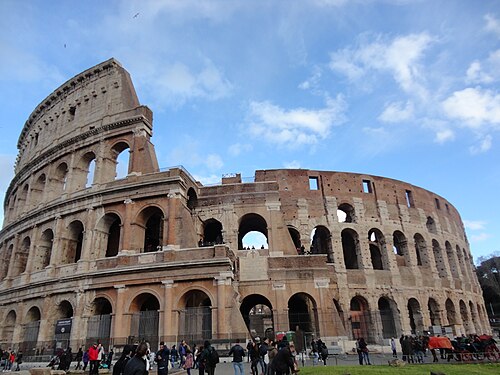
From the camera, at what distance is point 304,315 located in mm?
22109

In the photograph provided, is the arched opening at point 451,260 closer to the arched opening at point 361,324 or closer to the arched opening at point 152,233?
the arched opening at point 361,324

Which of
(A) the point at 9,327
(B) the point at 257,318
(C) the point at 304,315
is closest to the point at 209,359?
(C) the point at 304,315

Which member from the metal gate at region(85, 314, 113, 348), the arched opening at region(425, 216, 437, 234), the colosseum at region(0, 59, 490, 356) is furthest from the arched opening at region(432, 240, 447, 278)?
the metal gate at region(85, 314, 113, 348)

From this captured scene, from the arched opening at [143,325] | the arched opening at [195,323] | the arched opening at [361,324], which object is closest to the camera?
the arched opening at [195,323]

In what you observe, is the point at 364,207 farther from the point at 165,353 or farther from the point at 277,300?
the point at 165,353

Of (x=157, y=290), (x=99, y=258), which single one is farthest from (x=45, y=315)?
(x=157, y=290)

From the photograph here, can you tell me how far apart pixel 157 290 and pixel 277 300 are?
19.9 ft

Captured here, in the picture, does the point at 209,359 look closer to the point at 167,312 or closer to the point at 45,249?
the point at 167,312

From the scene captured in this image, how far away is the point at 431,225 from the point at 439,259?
2645 mm

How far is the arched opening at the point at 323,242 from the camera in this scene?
24.0 m

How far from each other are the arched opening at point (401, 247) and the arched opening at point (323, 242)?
5.03m

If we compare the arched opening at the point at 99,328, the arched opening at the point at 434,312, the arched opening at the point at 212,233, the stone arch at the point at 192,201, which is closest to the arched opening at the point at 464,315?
the arched opening at the point at 434,312

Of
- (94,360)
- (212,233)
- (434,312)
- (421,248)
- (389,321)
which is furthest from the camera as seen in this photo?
(421,248)

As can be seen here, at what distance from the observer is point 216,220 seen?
70.8 feet
